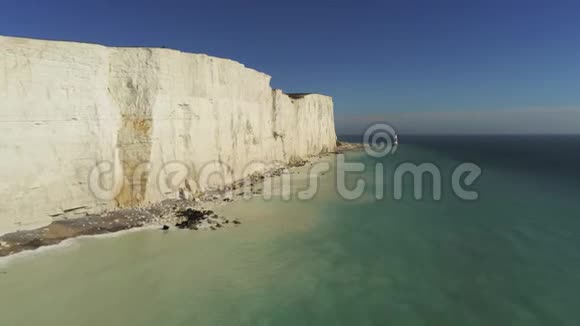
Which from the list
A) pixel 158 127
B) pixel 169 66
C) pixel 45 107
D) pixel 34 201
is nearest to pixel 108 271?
pixel 34 201

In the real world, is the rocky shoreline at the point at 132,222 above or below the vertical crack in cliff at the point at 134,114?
below

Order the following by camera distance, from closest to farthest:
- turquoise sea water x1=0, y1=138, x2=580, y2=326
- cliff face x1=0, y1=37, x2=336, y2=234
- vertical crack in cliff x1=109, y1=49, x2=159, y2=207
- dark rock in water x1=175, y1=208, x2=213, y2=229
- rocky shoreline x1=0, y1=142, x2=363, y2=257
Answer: turquoise sea water x1=0, y1=138, x2=580, y2=326 → rocky shoreline x1=0, y1=142, x2=363, y2=257 → cliff face x1=0, y1=37, x2=336, y2=234 → dark rock in water x1=175, y1=208, x2=213, y2=229 → vertical crack in cliff x1=109, y1=49, x2=159, y2=207

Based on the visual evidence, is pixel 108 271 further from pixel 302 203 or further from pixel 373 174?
pixel 373 174

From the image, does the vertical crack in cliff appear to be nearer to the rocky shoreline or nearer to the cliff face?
the cliff face

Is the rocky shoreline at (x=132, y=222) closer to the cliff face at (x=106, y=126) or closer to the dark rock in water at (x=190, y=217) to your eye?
the dark rock in water at (x=190, y=217)

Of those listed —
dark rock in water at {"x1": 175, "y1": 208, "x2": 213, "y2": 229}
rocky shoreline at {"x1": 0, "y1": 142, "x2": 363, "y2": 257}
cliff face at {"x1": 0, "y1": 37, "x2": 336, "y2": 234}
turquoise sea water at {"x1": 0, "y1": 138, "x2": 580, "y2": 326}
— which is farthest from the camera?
dark rock in water at {"x1": 175, "y1": 208, "x2": 213, "y2": 229}

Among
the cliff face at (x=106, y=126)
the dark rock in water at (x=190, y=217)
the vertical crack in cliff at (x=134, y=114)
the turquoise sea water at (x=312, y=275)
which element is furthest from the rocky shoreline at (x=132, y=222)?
the vertical crack in cliff at (x=134, y=114)

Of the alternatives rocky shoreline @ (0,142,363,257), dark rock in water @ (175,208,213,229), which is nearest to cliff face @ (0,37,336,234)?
rocky shoreline @ (0,142,363,257)
